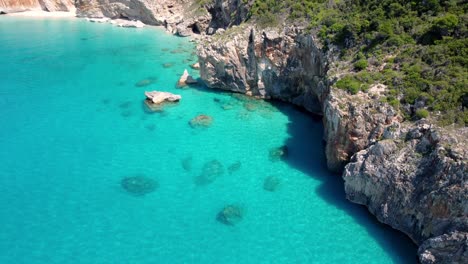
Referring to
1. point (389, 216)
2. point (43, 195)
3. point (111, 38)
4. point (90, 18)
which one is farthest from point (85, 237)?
point (90, 18)

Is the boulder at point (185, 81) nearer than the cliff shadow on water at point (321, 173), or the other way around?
the cliff shadow on water at point (321, 173)

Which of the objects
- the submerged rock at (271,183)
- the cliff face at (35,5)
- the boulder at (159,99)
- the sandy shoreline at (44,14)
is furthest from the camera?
the sandy shoreline at (44,14)

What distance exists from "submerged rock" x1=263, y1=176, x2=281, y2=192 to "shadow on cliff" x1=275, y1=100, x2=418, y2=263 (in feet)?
8.78

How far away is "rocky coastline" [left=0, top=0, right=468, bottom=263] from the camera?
73.5 ft

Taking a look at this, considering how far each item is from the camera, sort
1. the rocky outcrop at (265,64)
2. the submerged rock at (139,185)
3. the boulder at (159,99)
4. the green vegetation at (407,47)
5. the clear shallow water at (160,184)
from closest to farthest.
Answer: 1. the clear shallow water at (160,184)
2. the green vegetation at (407,47)
3. the submerged rock at (139,185)
4. the rocky outcrop at (265,64)
5. the boulder at (159,99)

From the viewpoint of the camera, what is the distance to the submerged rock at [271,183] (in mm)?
30109

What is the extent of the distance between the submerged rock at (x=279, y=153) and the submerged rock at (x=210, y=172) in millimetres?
4988

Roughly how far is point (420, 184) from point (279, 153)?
43.6 feet

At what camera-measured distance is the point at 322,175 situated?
1249 inches

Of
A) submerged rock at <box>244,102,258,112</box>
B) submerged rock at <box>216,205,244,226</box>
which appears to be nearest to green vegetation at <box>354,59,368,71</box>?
submerged rock at <box>244,102,258,112</box>

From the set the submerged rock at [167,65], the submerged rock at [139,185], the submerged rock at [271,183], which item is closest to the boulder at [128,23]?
the submerged rock at [167,65]

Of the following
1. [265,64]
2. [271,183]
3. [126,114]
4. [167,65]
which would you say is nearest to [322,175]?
[271,183]

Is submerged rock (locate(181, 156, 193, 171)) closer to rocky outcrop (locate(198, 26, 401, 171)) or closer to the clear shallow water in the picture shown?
the clear shallow water

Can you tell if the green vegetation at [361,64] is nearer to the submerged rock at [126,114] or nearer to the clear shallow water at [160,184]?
the clear shallow water at [160,184]
